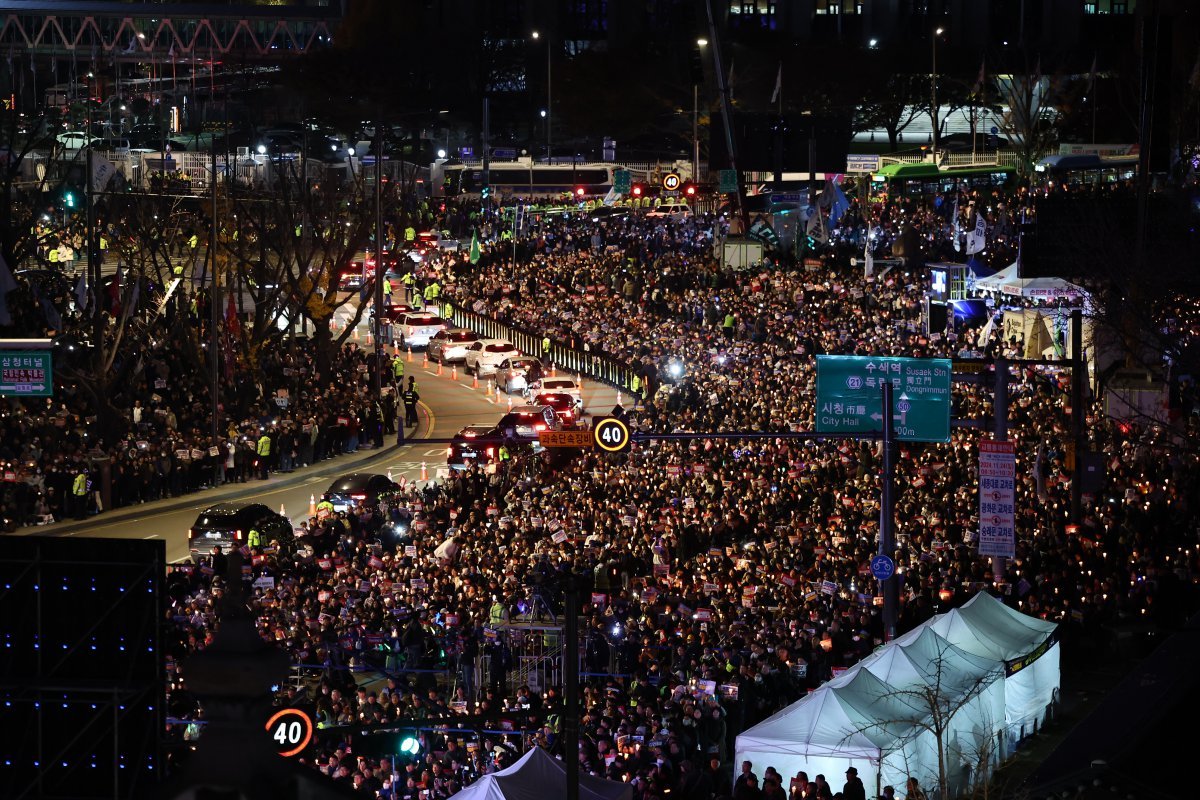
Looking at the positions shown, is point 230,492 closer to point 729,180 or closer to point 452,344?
point 452,344

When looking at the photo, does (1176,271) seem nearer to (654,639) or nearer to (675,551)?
(675,551)

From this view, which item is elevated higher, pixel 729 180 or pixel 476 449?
pixel 729 180

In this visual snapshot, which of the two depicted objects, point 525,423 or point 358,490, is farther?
point 525,423

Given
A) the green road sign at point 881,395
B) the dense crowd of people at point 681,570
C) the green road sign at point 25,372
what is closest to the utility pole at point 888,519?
the green road sign at point 881,395

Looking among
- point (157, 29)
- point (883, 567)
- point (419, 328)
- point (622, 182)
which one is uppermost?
point (157, 29)

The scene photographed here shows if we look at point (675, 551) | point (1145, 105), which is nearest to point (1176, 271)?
point (1145, 105)

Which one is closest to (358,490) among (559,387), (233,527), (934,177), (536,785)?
(233,527)
